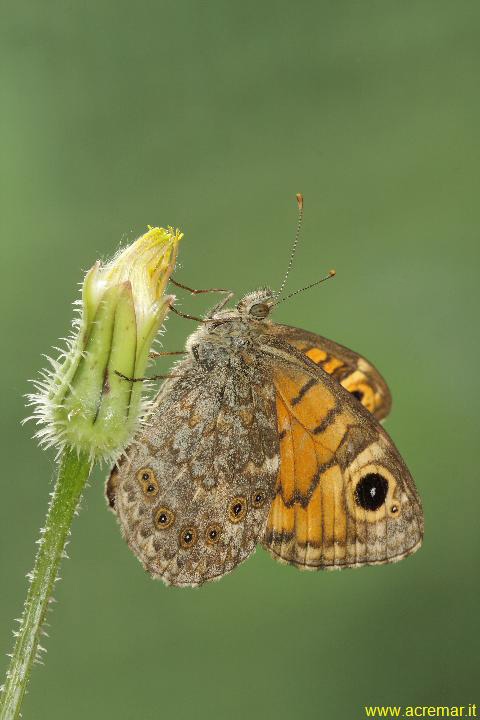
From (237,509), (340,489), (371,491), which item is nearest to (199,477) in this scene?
(237,509)

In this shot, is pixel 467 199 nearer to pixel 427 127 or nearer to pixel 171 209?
pixel 427 127

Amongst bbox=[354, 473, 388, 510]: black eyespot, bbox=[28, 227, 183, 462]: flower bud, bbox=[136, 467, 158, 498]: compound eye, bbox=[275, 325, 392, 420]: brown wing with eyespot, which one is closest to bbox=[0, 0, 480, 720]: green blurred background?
bbox=[275, 325, 392, 420]: brown wing with eyespot

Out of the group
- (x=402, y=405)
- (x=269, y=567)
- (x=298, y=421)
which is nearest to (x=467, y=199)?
(x=402, y=405)

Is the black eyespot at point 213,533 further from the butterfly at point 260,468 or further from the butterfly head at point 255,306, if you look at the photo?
the butterfly head at point 255,306

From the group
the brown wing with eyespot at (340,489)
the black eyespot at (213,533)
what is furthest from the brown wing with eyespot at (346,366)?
the black eyespot at (213,533)

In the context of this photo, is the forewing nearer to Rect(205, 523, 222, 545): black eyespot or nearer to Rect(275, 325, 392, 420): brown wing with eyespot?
Rect(205, 523, 222, 545): black eyespot

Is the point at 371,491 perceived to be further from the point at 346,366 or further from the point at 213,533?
the point at 346,366
